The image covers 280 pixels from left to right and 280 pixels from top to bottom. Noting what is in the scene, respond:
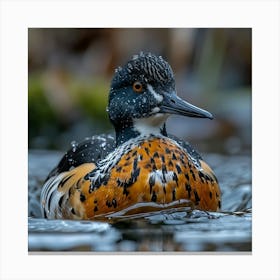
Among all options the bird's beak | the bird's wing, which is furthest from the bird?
the bird's wing

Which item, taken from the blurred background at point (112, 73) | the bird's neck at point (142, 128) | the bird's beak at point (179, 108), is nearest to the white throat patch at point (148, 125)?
the bird's neck at point (142, 128)

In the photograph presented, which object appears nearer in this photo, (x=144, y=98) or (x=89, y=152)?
(x=144, y=98)

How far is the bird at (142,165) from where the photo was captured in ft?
20.3

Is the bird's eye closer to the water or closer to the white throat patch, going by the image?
the white throat patch

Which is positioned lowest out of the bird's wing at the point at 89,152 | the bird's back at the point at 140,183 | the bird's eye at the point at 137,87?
the bird's back at the point at 140,183

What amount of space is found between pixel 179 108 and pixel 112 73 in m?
2.81

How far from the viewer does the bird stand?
619 centimetres

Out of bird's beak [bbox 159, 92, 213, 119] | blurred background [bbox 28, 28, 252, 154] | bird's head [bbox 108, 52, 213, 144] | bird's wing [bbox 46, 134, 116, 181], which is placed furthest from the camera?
blurred background [bbox 28, 28, 252, 154]

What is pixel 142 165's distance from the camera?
20.5 ft

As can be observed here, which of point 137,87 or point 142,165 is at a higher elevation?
point 137,87

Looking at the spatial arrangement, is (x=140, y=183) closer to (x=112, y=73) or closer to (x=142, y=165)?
(x=142, y=165)

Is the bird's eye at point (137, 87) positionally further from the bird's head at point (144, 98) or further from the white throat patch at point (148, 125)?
the white throat patch at point (148, 125)

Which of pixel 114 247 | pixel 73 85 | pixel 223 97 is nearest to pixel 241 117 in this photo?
pixel 223 97

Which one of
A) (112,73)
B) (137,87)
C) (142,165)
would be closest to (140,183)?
(142,165)
